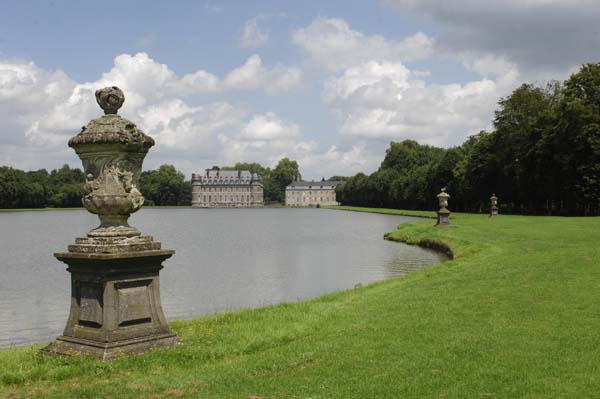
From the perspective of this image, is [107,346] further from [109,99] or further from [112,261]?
[109,99]

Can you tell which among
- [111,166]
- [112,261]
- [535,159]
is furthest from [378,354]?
[535,159]

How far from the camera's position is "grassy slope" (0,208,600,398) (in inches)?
276

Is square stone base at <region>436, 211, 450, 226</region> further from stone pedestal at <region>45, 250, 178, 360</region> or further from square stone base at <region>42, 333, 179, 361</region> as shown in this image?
stone pedestal at <region>45, 250, 178, 360</region>

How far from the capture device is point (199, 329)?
1146cm

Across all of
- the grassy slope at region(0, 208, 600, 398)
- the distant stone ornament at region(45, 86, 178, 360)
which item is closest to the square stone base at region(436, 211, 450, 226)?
the grassy slope at region(0, 208, 600, 398)

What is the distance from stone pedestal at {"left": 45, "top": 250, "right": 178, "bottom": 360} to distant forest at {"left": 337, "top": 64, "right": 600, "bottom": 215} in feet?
166

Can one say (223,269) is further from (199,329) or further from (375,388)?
(375,388)

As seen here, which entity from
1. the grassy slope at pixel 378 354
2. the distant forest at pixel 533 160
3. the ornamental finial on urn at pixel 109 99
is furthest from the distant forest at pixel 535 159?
the ornamental finial on urn at pixel 109 99

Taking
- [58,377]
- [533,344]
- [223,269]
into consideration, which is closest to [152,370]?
[58,377]

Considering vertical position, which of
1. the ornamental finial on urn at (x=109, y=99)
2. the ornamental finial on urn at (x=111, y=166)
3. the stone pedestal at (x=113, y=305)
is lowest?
the stone pedestal at (x=113, y=305)

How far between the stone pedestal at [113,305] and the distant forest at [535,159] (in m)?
50.5

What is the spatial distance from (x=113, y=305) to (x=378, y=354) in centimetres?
380

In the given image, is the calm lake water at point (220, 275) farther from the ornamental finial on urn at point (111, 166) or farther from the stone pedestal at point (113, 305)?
the ornamental finial on urn at point (111, 166)

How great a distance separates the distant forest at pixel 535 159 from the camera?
2124 inches
